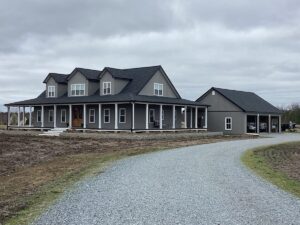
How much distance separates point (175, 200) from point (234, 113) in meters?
37.9

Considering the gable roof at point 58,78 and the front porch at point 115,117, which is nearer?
the front porch at point 115,117

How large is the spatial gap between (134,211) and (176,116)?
3600 cm

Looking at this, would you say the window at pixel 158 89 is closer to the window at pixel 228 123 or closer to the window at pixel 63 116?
the window at pixel 228 123

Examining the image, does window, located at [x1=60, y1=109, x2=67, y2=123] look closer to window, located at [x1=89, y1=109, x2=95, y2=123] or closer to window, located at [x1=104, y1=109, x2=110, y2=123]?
window, located at [x1=89, y1=109, x2=95, y2=123]

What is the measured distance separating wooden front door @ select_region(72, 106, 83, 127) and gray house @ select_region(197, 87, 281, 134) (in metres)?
13.5

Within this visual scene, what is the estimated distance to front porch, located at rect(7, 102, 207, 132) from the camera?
38844 millimetres

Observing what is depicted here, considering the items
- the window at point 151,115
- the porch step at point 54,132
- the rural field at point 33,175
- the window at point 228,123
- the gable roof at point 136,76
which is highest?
the gable roof at point 136,76

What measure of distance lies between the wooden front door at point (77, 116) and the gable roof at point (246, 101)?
13.5m

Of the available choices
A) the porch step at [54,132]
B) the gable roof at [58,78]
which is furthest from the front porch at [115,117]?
the gable roof at [58,78]

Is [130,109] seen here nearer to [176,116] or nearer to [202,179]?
[176,116]

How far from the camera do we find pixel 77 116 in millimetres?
43312

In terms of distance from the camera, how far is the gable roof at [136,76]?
40.6 m

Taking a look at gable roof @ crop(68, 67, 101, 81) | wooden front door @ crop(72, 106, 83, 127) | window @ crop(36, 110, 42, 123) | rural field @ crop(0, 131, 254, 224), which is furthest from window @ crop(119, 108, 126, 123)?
window @ crop(36, 110, 42, 123)

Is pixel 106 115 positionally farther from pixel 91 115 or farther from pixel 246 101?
pixel 246 101
